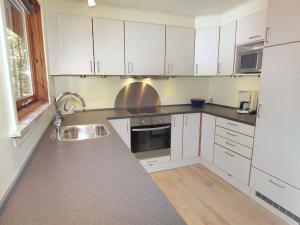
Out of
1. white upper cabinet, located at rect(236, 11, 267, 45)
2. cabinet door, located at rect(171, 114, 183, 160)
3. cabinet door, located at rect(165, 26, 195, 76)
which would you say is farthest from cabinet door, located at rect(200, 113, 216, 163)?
white upper cabinet, located at rect(236, 11, 267, 45)

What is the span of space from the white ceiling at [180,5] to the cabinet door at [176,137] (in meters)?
1.47

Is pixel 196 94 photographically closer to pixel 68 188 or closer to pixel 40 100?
pixel 40 100

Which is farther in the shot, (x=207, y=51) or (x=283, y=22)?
(x=207, y=51)

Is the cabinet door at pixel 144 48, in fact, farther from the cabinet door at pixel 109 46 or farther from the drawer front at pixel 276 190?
the drawer front at pixel 276 190

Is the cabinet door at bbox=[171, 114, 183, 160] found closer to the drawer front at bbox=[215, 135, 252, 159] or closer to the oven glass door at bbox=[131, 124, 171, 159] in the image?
the oven glass door at bbox=[131, 124, 171, 159]

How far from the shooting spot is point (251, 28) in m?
2.30

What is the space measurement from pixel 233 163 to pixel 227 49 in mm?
1561

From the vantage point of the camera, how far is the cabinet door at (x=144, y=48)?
260cm

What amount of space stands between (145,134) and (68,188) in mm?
1811

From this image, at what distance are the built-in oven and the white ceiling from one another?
1.47m

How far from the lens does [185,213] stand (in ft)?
6.37

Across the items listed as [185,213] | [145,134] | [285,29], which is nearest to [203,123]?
[145,134]

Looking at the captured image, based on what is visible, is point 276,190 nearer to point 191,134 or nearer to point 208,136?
point 208,136

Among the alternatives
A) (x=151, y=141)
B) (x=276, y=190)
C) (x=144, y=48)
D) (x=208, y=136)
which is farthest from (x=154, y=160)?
(x=144, y=48)
